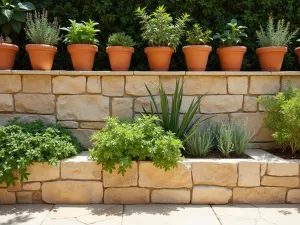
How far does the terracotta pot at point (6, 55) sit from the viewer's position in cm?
290

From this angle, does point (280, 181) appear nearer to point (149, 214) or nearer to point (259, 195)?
point (259, 195)

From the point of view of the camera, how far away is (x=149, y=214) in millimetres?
2150

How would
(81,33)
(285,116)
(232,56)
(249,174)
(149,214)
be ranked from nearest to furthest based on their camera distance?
(149,214), (249,174), (285,116), (81,33), (232,56)

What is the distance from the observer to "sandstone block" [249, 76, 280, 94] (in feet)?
9.95

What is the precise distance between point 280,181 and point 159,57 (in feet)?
5.48

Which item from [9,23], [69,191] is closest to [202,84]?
[69,191]

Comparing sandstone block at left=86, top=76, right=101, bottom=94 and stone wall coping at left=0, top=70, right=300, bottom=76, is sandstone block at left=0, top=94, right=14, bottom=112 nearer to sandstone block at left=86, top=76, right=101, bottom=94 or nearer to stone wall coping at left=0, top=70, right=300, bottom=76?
stone wall coping at left=0, top=70, right=300, bottom=76

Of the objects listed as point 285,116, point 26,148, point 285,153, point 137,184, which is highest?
point 285,116

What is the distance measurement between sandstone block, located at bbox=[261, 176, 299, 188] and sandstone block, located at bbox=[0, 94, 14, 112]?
2605mm

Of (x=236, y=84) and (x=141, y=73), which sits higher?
(x=141, y=73)

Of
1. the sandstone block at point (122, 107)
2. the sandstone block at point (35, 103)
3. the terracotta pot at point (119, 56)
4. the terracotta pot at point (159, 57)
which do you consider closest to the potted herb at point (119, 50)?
the terracotta pot at point (119, 56)

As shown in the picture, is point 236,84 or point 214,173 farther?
point 236,84

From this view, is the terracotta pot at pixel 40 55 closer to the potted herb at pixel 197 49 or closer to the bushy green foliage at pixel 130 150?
the bushy green foliage at pixel 130 150

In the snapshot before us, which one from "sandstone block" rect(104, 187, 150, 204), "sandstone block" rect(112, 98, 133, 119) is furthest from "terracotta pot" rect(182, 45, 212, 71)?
"sandstone block" rect(104, 187, 150, 204)
